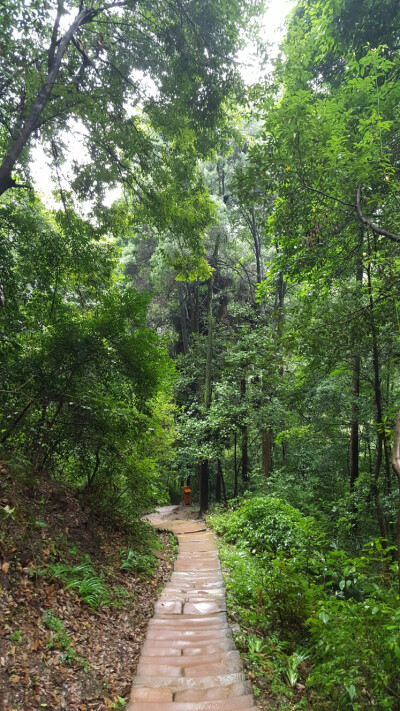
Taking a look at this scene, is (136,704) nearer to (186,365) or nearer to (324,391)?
(324,391)

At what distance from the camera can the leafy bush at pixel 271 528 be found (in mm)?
5902

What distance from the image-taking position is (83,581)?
3.92 meters

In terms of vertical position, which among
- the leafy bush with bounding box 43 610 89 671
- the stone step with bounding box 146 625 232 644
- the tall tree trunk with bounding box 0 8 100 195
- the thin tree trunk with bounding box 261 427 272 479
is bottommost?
the stone step with bounding box 146 625 232 644

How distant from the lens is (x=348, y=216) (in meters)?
4.55

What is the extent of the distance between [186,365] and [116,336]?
1171 cm

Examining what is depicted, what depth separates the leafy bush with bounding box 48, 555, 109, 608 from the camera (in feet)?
12.4

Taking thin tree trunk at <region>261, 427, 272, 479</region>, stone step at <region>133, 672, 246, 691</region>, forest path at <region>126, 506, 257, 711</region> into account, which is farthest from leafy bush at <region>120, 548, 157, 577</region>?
thin tree trunk at <region>261, 427, 272, 479</region>

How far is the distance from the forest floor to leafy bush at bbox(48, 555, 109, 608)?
13 mm

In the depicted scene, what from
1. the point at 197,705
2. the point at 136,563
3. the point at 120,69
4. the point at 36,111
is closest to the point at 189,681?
the point at 197,705

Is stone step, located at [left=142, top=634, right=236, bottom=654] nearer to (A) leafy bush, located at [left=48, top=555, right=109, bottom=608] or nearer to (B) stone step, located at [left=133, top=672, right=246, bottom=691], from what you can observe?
(B) stone step, located at [left=133, top=672, right=246, bottom=691]

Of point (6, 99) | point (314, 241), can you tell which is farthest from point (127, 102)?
point (314, 241)

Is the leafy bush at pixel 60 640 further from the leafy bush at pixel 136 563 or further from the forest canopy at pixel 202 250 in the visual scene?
the leafy bush at pixel 136 563

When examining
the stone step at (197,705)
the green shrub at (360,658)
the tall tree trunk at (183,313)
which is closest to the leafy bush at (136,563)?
the stone step at (197,705)

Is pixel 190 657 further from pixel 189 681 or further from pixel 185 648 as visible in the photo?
pixel 189 681
